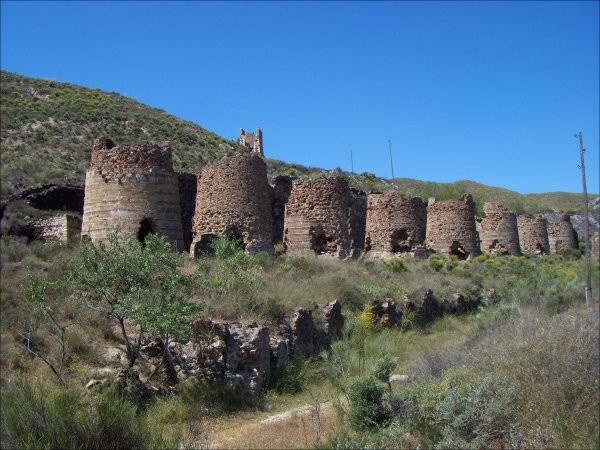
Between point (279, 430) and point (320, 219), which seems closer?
point (279, 430)

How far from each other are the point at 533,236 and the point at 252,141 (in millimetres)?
22677

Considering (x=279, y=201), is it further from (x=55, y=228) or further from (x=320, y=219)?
(x=55, y=228)

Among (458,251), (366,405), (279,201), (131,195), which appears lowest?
(366,405)

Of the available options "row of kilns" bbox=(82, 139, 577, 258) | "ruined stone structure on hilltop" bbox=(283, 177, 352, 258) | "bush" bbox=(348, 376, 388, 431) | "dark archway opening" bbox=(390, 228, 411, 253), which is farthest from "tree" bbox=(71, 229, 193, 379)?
"dark archway opening" bbox=(390, 228, 411, 253)

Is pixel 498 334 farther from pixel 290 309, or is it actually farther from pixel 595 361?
pixel 290 309

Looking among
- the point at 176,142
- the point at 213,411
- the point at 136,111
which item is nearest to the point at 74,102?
the point at 136,111

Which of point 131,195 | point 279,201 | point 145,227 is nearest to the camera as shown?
point 131,195

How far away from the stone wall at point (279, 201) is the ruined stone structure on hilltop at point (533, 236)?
20614 millimetres

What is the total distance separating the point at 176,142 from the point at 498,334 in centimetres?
3089

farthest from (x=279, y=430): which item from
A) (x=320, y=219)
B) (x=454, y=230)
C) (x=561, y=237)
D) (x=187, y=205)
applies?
(x=561, y=237)

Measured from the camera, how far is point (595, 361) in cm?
952

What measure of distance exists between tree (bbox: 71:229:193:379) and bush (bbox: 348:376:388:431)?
2.58 metres

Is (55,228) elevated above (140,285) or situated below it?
above

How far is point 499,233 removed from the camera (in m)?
32.6
